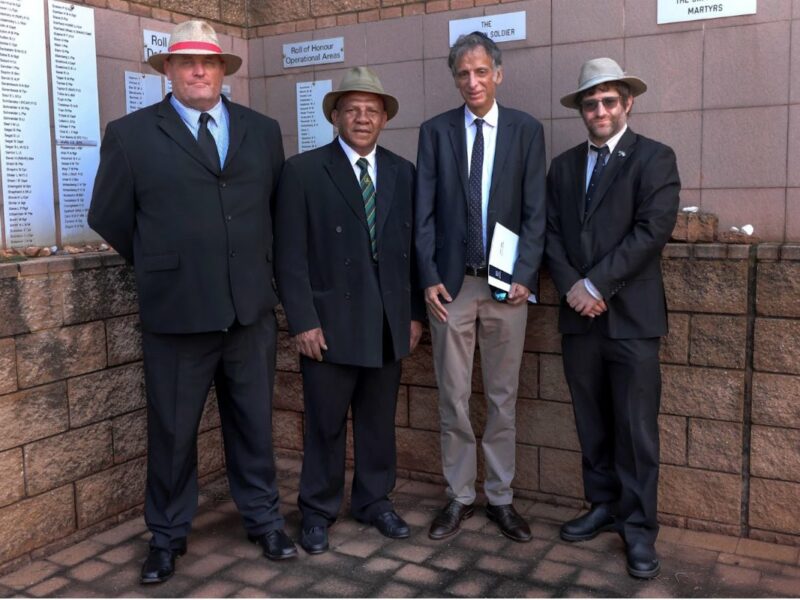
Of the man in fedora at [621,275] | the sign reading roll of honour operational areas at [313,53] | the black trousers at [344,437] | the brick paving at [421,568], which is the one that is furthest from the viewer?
the sign reading roll of honour operational areas at [313,53]

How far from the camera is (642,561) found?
337 centimetres

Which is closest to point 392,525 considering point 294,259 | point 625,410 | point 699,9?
point 625,410

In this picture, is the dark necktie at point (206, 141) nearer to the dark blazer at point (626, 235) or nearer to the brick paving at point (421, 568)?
the dark blazer at point (626, 235)

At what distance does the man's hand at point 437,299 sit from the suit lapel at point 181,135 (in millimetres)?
1039

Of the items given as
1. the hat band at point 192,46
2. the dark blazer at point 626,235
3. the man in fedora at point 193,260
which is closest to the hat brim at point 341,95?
the man in fedora at point 193,260

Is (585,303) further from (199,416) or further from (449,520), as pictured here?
(199,416)

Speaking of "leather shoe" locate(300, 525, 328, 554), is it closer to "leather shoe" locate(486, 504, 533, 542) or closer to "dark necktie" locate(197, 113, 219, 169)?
"leather shoe" locate(486, 504, 533, 542)

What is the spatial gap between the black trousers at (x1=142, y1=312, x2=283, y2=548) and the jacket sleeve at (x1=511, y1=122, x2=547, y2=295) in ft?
3.72

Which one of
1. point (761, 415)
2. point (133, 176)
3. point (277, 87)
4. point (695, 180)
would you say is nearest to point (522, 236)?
point (695, 180)

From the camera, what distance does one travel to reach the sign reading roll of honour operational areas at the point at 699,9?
12.4 feet

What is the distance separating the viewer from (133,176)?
3.32m

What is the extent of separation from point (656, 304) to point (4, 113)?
2.93m

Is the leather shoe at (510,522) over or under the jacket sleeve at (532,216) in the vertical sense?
under

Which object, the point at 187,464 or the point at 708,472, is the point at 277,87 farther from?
the point at 708,472
